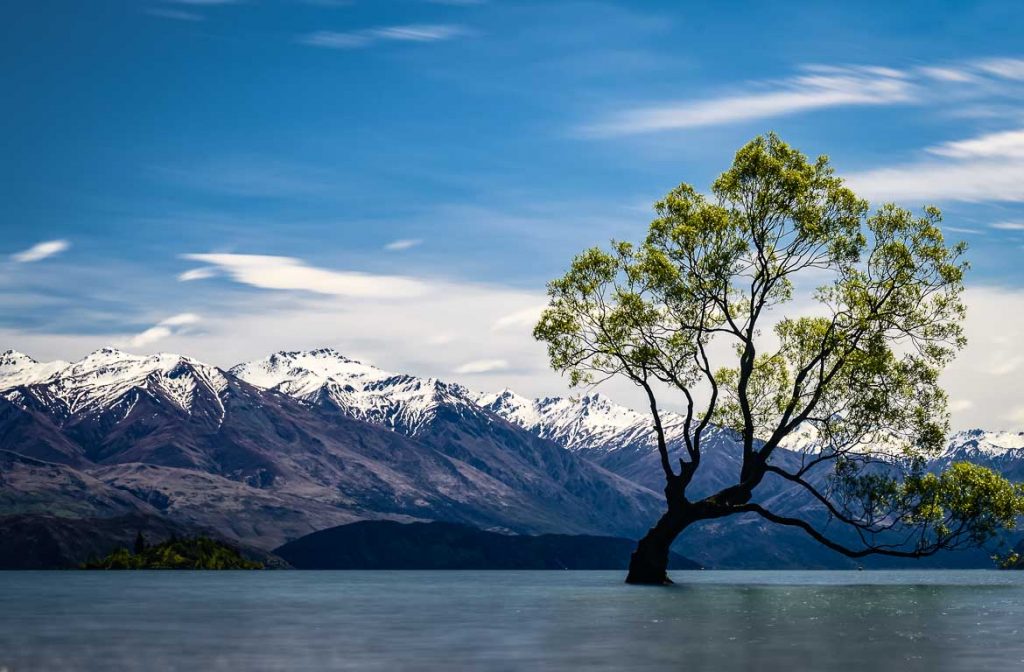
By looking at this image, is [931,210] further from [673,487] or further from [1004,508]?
[673,487]

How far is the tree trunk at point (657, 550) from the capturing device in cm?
7825

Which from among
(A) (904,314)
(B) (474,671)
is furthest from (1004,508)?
(B) (474,671)

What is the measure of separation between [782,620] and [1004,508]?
3169 centimetres

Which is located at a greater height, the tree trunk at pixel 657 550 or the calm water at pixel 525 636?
the tree trunk at pixel 657 550

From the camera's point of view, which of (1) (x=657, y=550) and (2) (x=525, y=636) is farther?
(1) (x=657, y=550)

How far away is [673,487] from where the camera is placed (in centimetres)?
7806

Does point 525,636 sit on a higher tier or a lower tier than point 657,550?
lower

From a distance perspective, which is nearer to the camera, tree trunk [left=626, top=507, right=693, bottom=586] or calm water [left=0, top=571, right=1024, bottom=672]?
calm water [left=0, top=571, right=1024, bottom=672]

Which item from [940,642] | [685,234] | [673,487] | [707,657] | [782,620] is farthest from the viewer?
[673,487]

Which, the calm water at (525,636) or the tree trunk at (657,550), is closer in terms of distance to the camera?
the calm water at (525,636)

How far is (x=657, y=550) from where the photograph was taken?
81062mm

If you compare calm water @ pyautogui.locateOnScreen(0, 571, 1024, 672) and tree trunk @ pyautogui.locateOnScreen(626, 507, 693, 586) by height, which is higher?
tree trunk @ pyautogui.locateOnScreen(626, 507, 693, 586)

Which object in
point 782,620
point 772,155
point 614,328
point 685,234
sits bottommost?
point 782,620

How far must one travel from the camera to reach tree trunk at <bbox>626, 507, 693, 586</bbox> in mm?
78250
